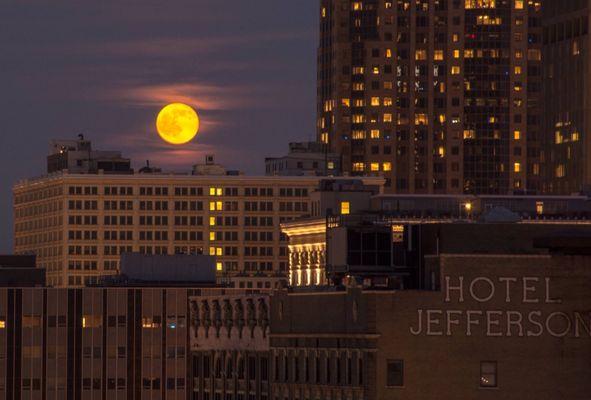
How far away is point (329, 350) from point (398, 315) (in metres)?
7.74

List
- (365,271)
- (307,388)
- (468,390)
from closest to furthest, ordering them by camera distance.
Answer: (468,390)
(307,388)
(365,271)

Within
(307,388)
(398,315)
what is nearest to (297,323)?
(307,388)

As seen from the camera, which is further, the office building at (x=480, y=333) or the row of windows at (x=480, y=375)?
the row of windows at (x=480, y=375)

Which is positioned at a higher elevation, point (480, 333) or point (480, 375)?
point (480, 333)

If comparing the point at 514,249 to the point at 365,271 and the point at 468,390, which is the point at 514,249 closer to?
the point at 468,390

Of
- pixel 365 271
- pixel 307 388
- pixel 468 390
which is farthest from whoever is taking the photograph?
pixel 365 271

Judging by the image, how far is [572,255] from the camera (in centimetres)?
14725

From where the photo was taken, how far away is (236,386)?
17788 centimetres

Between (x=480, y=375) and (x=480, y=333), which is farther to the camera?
(x=480, y=333)

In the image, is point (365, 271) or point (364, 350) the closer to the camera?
point (364, 350)

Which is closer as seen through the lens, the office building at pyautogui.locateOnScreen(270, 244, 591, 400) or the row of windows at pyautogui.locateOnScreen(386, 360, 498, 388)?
the office building at pyautogui.locateOnScreen(270, 244, 591, 400)

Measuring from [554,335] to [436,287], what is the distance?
7.55m

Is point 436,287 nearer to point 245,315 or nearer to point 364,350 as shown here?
point 364,350

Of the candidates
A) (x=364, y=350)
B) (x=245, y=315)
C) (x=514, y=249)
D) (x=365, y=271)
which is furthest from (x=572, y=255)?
(x=245, y=315)
